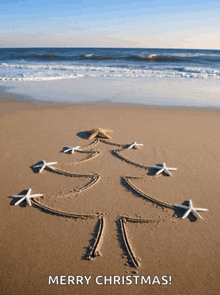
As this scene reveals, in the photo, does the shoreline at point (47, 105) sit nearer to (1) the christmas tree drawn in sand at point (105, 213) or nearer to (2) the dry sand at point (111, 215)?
(2) the dry sand at point (111, 215)

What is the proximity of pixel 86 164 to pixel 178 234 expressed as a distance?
2.44 metres

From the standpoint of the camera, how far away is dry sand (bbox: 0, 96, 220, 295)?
2.69m

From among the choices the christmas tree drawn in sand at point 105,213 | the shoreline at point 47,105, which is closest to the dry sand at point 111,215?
the christmas tree drawn in sand at point 105,213

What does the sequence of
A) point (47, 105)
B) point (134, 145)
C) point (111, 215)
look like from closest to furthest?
point (111, 215), point (134, 145), point (47, 105)

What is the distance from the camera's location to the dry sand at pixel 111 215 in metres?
2.69

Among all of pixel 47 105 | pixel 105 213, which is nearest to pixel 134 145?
pixel 105 213

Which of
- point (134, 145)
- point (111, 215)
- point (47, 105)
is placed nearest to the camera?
point (111, 215)

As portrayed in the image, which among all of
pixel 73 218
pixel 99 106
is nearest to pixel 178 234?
pixel 73 218

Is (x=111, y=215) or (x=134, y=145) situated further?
(x=134, y=145)

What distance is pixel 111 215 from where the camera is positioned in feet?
11.6

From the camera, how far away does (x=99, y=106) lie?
8.86 m

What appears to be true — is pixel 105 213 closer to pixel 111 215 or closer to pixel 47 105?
pixel 111 215

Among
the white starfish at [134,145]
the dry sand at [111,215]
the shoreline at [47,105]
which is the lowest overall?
the dry sand at [111,215]

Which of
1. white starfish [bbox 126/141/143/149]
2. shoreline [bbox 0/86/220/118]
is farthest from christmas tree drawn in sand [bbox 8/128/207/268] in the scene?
shoreline [bbox 0/86/220/118]
